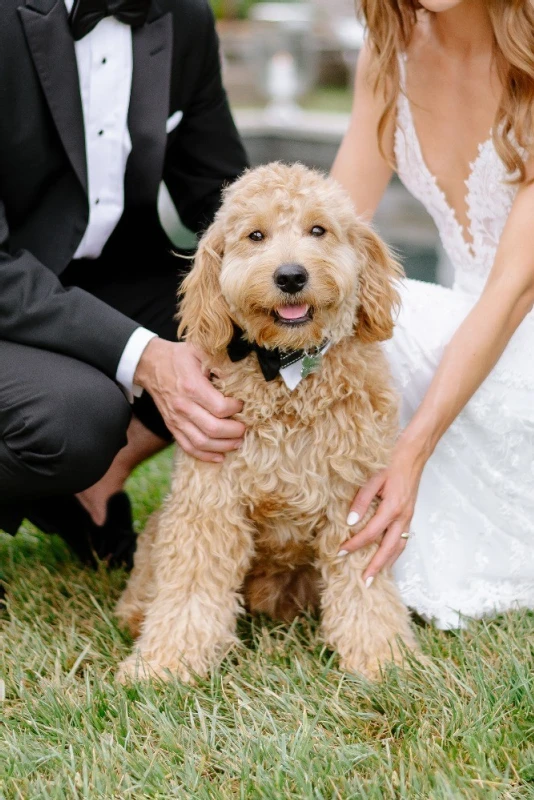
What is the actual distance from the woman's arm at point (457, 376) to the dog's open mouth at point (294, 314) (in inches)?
18.8

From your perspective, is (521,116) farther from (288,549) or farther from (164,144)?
(288,549)

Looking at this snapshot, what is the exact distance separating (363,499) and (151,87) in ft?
4.50

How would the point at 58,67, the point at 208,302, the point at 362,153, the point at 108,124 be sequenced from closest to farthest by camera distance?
the point at 208,302
the point at 58,67
the point at 108,124
the point at 362,153

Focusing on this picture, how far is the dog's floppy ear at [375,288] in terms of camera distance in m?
2.49

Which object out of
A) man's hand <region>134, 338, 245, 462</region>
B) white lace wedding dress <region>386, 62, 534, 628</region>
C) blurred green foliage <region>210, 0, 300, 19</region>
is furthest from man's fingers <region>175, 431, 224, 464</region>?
blurred green foliage <region>210, 0, 300, 19</region>

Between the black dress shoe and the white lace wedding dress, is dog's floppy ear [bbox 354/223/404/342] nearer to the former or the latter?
the white lace wedding dress

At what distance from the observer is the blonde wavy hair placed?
2.72 metres

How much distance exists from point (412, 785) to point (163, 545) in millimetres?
956

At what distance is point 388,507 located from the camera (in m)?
2.57

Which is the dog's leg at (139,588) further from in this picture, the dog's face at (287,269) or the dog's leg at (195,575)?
the dog's face at (287,269)

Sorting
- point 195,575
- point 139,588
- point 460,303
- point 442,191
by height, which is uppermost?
point 442,191

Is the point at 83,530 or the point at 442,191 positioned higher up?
the point at 442,191

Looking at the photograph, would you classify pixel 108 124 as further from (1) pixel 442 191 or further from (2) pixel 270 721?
(2) pixel 270 721

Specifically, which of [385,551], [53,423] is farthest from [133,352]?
[385,551]
